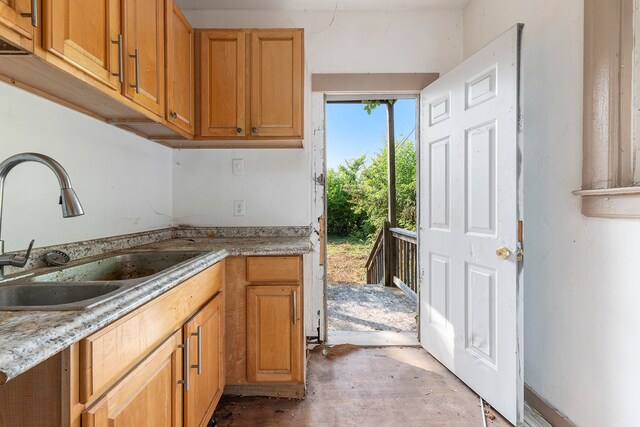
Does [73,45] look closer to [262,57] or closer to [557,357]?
[262,57]

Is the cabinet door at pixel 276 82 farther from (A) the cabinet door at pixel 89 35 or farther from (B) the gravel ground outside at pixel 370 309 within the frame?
(B) the gravel ground outside at pixel 370 309

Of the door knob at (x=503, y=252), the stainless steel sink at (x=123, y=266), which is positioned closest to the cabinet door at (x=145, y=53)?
the stainless steel sink at (x=123, y=266)

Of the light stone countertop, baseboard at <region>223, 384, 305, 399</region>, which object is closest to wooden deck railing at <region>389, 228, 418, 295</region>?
baseboard at <region>223, 384, 305, 399</region>

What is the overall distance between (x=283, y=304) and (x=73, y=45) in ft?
4.57

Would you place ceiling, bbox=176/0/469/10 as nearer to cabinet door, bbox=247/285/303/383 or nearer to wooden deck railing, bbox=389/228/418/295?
cabinet door, bbox=247/285/303/383

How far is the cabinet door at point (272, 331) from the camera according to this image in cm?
167

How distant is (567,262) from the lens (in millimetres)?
1453

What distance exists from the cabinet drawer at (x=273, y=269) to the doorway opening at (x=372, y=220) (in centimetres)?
85

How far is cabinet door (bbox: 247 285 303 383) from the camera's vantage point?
1.67 meters

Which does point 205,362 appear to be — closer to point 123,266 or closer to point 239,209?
point 123,266

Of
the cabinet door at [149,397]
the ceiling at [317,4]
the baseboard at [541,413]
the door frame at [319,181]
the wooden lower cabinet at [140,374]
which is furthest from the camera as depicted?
the door frame at [319,181]

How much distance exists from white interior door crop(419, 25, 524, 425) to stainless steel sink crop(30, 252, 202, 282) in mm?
1553

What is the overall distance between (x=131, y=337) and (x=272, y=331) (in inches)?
36.2

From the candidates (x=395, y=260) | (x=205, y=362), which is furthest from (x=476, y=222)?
(x=395, y=260)
